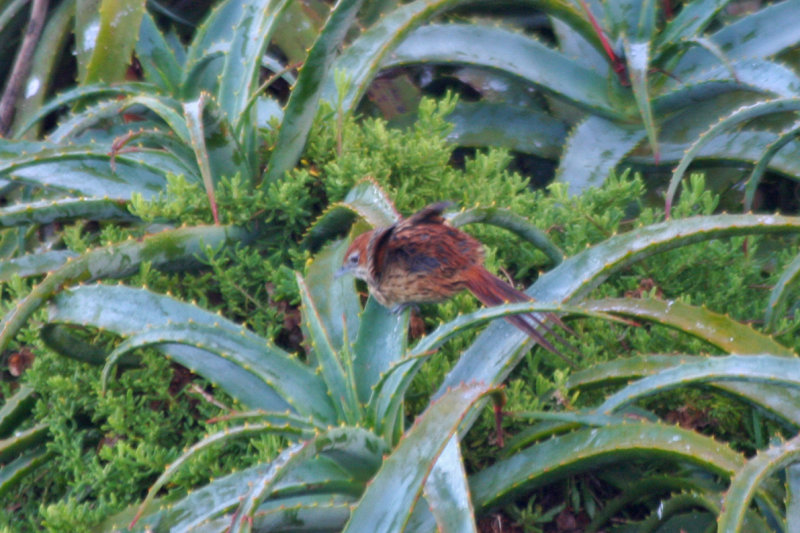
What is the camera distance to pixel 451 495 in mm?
1576

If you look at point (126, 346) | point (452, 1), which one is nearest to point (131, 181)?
point (126, 346)

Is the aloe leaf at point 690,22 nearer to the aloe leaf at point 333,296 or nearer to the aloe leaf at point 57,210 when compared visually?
the aloe leaf at point 333,296

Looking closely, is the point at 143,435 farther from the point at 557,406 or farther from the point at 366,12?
the point at 366,12

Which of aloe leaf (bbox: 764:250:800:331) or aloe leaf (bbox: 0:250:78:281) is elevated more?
aloe leaf (bbox: 764:250:800:331)

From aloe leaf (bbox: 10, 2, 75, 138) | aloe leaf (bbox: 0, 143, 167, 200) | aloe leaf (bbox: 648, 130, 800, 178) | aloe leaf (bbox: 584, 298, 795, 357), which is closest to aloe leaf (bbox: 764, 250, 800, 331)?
aloe leaf (bbox: 584, 298, 795, 357)

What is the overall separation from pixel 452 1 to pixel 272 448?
1.51 m

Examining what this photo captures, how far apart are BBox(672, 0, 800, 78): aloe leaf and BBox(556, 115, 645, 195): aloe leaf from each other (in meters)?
0.29

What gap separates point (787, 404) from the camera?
1912 mm

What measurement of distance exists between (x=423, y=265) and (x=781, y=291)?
0.91m

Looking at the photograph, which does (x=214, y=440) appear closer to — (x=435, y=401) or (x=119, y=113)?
(x=435, y=401)

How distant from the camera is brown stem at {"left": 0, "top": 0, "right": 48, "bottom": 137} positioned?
3451 mm

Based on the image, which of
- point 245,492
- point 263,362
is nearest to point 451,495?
point 245,492

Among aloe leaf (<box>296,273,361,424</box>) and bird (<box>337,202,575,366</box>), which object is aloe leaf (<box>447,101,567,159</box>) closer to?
bird (<box>337,202,575,366</box>)

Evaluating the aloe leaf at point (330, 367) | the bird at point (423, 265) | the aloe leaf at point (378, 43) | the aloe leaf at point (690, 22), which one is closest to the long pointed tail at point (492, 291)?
the bird at point (423, 265)
